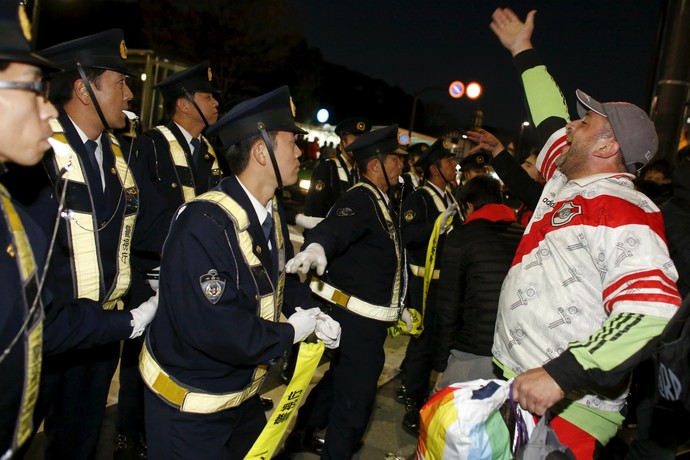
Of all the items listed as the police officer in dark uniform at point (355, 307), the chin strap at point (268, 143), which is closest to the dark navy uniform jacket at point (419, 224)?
the police officer in dark uniform at point (355, 307)

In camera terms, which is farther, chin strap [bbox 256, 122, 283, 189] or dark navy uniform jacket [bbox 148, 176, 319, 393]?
chin strap [bbox 256, 122, 283, 189]

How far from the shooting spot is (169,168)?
4742 mm

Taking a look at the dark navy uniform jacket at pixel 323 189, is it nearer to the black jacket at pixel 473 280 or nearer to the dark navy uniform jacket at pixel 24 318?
the black jacket at pixel 473 280

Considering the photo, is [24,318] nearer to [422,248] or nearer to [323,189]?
[422,248]

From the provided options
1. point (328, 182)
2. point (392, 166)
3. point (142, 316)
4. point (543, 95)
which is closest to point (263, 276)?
point (142, 316)

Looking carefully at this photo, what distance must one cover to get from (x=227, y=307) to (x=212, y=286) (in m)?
0.11

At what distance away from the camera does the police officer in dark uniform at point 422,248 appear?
17.2 ft

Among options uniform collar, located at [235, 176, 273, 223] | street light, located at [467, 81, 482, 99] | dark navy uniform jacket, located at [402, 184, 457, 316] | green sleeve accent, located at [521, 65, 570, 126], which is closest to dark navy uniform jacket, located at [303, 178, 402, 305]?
dark navy uniform jacket, located at [402, 184, 457, 316]

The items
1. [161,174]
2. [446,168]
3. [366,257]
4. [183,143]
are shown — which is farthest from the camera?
[446,168]

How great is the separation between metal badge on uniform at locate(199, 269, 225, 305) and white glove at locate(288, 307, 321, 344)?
0.44 metres

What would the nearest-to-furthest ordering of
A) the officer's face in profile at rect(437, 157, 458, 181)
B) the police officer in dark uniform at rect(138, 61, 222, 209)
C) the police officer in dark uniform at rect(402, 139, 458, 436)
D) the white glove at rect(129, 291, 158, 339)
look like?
the white glove at rect(129, 291, 158, 339) → the police officer in dark uniform at rect(138, 61, 222, 209) → the police officer in dark uniform at rect(402, 139, 458, 436) → the officer's face in profile at rect(437, 157, 458, 181)

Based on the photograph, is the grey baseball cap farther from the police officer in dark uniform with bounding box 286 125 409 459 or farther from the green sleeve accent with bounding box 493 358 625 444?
the police officer in dark uniform with bounding box 286 125 409 459

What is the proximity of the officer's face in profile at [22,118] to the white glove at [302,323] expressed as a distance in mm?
1356

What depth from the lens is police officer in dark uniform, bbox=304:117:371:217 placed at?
6695 millimetres
